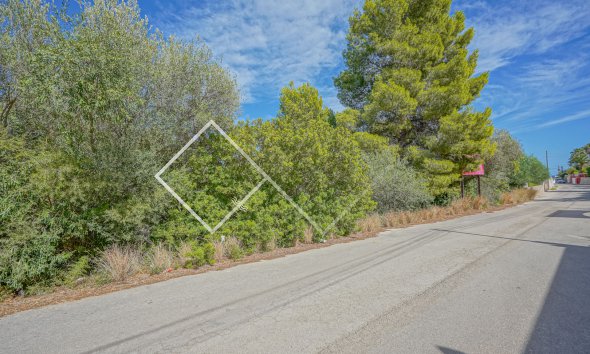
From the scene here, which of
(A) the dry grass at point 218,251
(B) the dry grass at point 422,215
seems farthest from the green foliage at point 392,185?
(A) the dry grass at point 218,251

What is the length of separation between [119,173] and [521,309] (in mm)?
7814

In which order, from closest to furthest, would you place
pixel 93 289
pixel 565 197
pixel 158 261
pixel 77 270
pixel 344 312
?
pixel 344 312, pixel 93 289, pixel 77 270, pixel 158 261, pixel 565 197

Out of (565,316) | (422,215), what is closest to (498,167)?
(422,215)

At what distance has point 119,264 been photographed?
591cm

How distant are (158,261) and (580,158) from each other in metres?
119

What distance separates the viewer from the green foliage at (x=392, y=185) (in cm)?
1354

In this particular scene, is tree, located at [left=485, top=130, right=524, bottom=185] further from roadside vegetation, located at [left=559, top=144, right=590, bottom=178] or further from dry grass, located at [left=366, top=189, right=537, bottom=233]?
roadside vegetation, located at [left=559, top=144, right=590, bottom=178]

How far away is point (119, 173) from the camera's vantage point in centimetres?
691

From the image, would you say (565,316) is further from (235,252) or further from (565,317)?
(235,252)

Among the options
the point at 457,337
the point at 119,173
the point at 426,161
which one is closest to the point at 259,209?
the point at 119,173

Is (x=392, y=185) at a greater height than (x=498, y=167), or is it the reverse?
(x=498, y=167)

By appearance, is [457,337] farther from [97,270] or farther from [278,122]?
[278,122]

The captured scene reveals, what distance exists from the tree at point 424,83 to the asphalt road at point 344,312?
10.9 meters

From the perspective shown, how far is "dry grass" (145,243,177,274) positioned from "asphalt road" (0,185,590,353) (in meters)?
1.01
